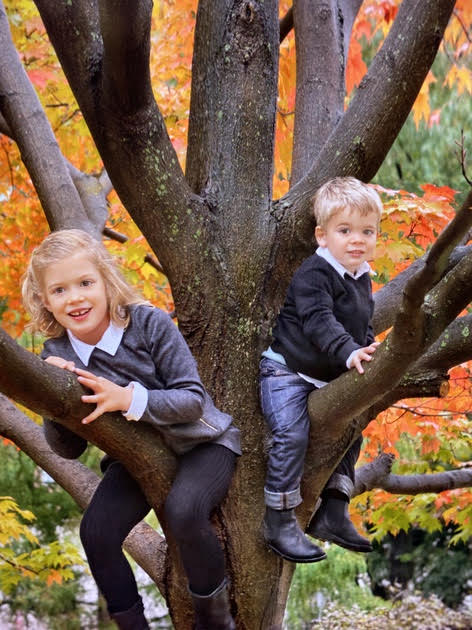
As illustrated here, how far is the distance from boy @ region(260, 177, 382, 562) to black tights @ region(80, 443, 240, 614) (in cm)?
20

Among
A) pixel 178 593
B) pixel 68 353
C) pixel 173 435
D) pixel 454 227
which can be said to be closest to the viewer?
pixel 454 227

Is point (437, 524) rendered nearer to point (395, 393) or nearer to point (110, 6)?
point (395, 393)

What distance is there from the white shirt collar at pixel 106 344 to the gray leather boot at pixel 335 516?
3.11ft

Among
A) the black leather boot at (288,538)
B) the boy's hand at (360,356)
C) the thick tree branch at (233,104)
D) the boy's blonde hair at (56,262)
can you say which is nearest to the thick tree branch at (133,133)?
the thick tree branch at (233,104)

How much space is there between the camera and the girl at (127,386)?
7.18ft

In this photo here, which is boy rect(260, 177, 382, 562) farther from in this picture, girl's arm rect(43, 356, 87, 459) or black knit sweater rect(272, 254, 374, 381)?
girl's arm rect(43, 356, 87, 459)

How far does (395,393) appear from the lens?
2506mm

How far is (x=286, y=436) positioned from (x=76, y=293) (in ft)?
2.57

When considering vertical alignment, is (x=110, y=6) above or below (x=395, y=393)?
above

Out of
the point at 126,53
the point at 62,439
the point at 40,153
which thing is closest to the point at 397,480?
the point at 62,439

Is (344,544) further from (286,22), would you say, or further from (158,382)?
(286,22)

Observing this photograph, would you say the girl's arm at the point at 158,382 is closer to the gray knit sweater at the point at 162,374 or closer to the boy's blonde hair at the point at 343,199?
the gray knit sweater at the point at 162,374

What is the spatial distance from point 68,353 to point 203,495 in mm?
606

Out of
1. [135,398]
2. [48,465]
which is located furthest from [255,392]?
[48,465]
